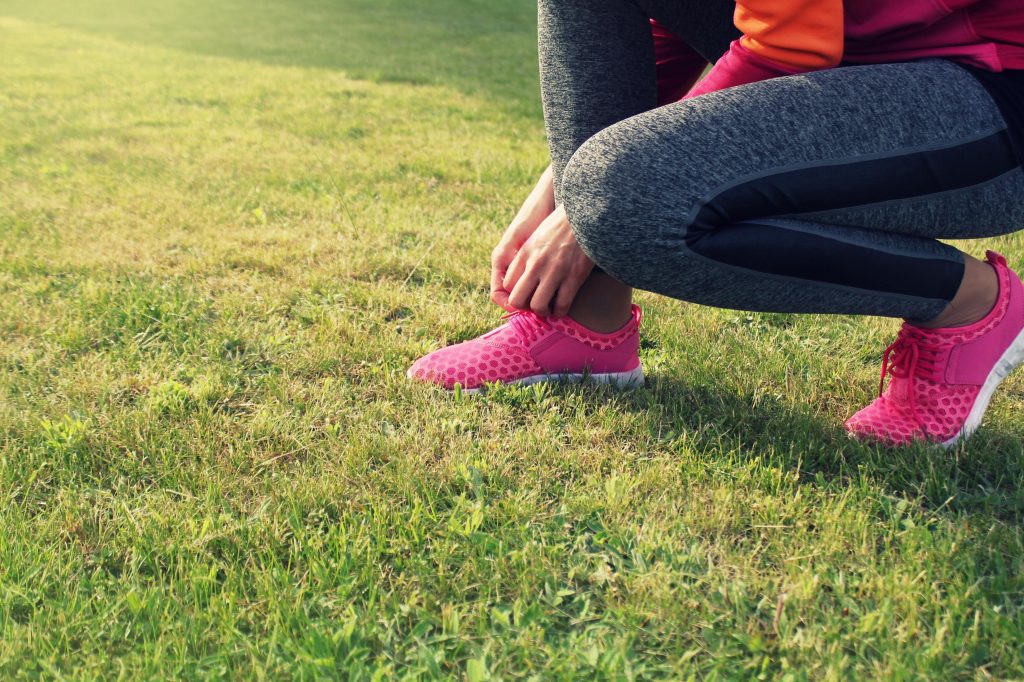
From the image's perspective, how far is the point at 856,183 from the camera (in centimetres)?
143

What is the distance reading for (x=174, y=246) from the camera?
291 centimetres

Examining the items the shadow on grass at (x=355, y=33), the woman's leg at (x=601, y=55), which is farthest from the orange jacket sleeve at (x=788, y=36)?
the shadow on grass at (x=355, y=33)

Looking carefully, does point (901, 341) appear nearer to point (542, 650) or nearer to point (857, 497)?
point (857, 497)

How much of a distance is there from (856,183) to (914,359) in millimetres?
468

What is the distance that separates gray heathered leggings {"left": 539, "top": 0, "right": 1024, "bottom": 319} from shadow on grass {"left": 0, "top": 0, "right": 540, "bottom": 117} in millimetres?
4107

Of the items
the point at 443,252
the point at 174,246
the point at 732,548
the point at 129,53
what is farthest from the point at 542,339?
the point at 129,53

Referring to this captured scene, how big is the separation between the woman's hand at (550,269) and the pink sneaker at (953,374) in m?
0.64

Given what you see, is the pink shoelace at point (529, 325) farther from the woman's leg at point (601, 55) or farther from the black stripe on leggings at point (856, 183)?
the black stripe on leggings at point (856, 183)

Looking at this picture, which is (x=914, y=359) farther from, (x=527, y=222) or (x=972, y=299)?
(x=527, y=222)

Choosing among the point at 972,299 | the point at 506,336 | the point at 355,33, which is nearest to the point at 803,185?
the point at 972,299

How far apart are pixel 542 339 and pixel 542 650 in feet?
2.72

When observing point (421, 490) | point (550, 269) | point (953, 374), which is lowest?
point (421, 490)

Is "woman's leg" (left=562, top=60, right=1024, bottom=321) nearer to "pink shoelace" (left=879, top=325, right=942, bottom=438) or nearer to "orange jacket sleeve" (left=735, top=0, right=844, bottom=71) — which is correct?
"orange jacket sleeve" (left=735, top=0, right=844, bottom=71)

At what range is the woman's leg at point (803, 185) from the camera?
4.69ft
